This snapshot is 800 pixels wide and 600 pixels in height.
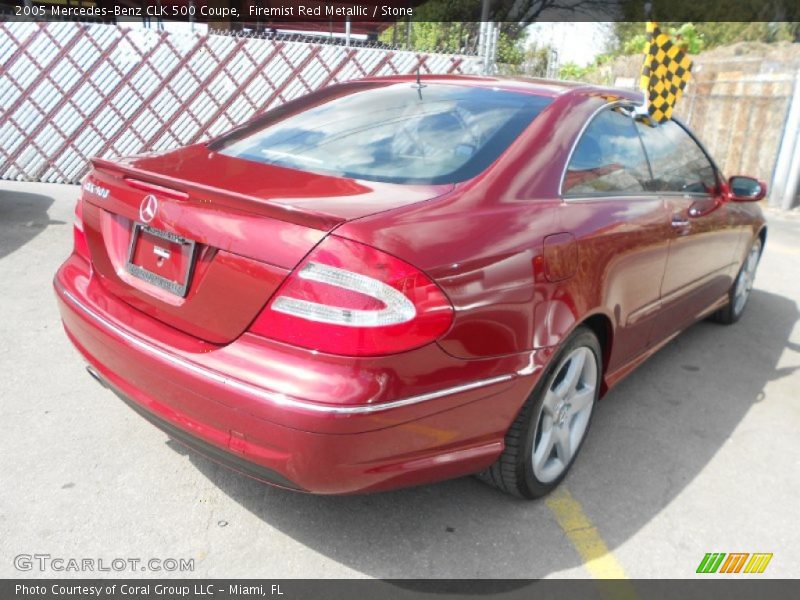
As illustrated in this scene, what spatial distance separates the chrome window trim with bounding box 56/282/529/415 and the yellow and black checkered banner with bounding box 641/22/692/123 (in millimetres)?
2167

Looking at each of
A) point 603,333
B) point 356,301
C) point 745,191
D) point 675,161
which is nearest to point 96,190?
point 356,301

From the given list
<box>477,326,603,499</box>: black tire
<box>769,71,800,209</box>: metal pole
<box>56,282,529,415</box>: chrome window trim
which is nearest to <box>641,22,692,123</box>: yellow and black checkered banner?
<box>477,326,603,499</box>: black tire

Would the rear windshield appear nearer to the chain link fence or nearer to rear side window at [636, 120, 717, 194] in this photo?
rear side window at [636, 120, 717, 194]

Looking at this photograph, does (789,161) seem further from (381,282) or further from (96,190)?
(96,190)

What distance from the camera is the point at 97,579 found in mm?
2092

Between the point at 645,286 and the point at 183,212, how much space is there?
2.02 meters

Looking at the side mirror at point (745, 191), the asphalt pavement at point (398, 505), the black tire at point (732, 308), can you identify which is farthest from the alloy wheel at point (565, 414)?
the black tire at point (732, 308)

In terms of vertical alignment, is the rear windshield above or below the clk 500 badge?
above

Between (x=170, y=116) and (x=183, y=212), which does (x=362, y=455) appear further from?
(x=170, y=116)

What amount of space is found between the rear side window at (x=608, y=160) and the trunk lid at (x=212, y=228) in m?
0.70

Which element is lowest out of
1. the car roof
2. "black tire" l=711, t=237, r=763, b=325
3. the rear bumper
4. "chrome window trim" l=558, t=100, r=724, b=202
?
"black tire" l=711, t=237, r=763, b=325

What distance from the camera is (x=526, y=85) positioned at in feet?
9.60

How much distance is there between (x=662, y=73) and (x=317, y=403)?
3.27 metres

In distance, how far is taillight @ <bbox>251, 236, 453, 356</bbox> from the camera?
1.79 meters
